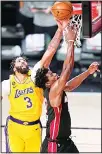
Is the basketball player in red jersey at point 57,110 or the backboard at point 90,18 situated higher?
the backboard at point 90,18

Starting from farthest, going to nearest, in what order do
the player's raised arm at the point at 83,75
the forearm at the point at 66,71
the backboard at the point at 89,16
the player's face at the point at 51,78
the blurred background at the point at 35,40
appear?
the blurred background at the point at 35,40 < the backboard at the point at 89,16 < the player's raised arm at the point at 83,75 < the player's face at the point at 51,78 < the forearm at the point at 66,71

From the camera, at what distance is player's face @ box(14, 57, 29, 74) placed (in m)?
4.04

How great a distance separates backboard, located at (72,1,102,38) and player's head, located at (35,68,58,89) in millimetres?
1766

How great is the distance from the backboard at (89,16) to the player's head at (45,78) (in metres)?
1.77

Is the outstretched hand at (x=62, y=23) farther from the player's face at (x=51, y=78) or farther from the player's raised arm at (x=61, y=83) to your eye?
the player's face at (x=51, y=78)

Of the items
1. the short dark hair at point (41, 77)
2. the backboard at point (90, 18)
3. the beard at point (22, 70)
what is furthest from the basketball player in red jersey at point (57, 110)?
the backboard at point (90, 18)

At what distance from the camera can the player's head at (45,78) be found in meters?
3.66

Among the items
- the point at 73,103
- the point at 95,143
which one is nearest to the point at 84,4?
the point at 95,143

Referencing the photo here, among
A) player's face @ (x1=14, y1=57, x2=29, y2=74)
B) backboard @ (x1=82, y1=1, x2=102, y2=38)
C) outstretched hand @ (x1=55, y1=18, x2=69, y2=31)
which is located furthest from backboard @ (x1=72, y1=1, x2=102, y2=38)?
player's face @ (x1=14, y1=57, x2=29, y2=74)

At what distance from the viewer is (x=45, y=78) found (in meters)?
3.67

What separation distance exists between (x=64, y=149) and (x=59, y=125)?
0.69 feet

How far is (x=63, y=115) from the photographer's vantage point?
366cm

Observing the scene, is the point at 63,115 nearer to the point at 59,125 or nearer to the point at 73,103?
the point at 59,125

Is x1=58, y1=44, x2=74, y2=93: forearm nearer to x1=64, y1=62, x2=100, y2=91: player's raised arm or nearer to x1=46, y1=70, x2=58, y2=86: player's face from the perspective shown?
x1=46, y1=70, x2=58, y2=86: player's face
